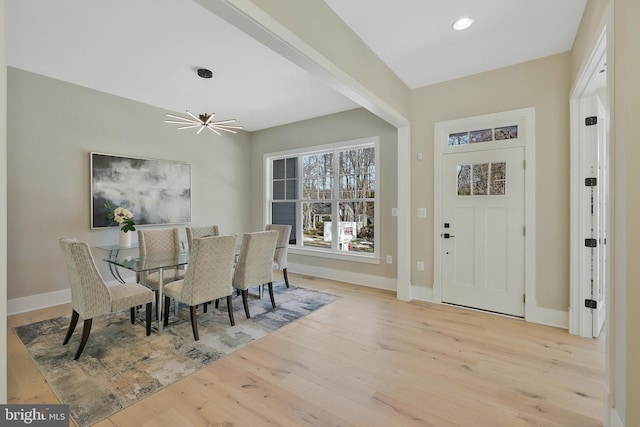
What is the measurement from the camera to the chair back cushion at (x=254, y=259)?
3.22 m

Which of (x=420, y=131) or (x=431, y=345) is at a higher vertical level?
(x=420, y=131)

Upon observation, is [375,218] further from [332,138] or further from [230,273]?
[230,273]

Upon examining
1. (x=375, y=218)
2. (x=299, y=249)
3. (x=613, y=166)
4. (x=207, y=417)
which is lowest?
(x=207, y=417)

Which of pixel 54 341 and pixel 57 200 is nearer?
pixel 54 341

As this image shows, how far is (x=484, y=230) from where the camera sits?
3.35 metres

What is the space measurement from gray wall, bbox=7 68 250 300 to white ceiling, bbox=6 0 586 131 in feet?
0.90

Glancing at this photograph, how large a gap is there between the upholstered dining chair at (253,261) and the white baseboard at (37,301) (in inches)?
90.3

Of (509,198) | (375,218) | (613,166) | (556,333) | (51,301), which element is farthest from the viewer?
(375,218)

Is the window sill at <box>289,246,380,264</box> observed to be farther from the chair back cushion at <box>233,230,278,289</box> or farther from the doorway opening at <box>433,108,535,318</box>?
the chair back cushion at <box>233,230,278,289</box>

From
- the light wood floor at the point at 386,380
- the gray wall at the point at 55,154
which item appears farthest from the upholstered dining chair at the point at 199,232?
the light wood floor at the point at 386,380

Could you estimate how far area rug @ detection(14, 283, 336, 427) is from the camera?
191 cm

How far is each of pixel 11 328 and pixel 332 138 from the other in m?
4.47

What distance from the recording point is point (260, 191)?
586 cm

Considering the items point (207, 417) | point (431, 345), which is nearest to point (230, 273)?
point (207, 417)
